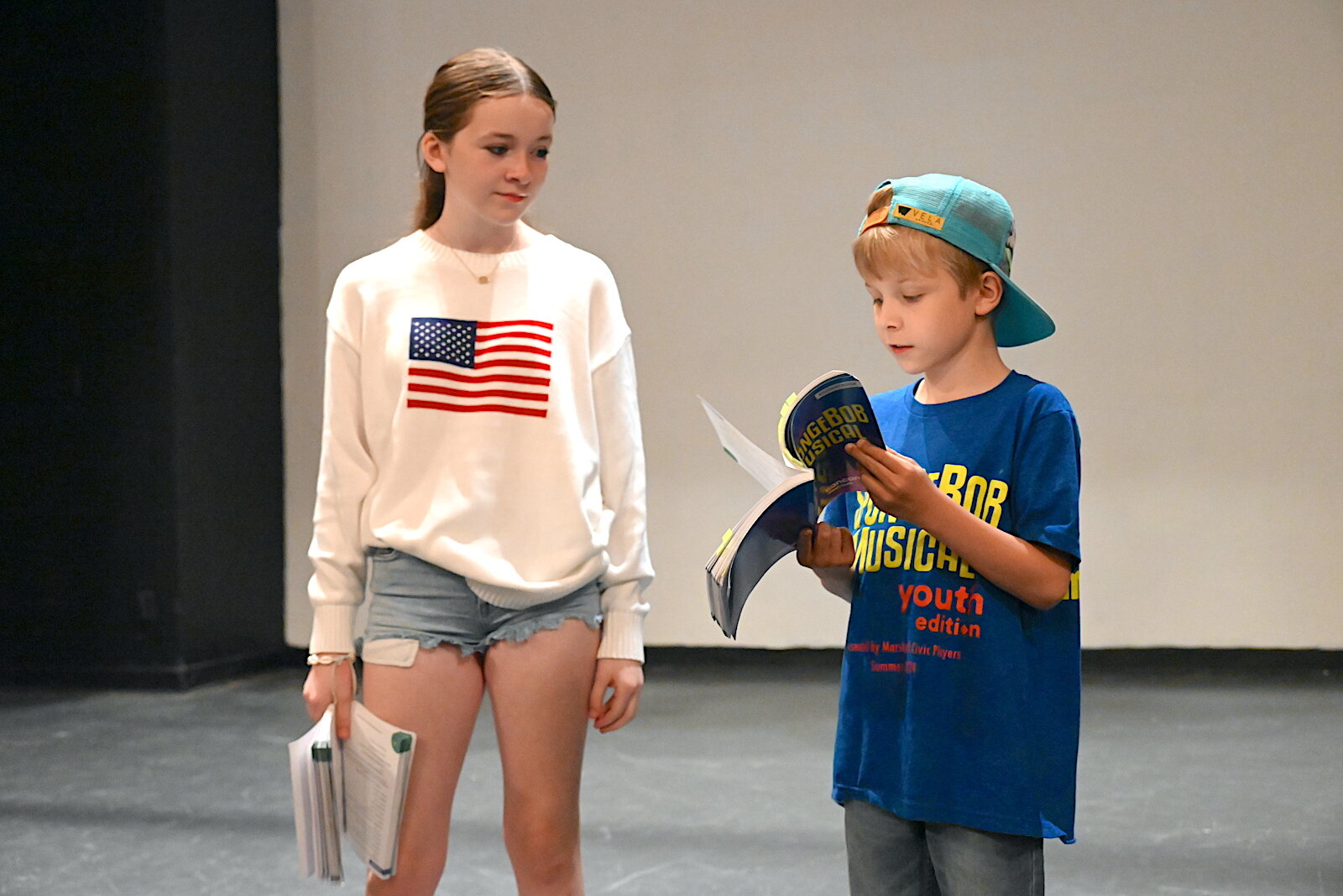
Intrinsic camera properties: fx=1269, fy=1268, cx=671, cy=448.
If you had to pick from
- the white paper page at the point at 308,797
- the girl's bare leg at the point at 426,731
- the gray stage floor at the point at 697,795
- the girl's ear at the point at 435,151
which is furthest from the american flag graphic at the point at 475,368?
the gray stage floor at the point at 697,795

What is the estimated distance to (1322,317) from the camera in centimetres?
427

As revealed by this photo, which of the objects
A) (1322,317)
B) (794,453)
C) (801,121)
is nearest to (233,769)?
(794,453)

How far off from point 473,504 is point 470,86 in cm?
47

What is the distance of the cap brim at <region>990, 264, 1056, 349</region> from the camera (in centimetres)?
130

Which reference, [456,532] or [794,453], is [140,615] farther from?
[794,453]

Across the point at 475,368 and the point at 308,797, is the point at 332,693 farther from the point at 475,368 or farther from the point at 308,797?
the point at 475,368

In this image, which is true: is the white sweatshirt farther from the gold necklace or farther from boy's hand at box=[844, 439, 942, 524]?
boy's hand at box=[844, 439, 942, 524]

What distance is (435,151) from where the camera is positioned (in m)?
1.47

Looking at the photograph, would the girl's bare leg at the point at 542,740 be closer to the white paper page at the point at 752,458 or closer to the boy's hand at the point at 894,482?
the white paper page at the point at 752,458

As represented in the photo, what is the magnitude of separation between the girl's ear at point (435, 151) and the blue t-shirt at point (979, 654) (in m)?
0.63

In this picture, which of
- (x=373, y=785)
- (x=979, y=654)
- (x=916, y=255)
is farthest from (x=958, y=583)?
(x=373, y=785)

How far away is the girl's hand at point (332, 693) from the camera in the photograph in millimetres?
1448

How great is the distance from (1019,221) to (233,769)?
3.07m

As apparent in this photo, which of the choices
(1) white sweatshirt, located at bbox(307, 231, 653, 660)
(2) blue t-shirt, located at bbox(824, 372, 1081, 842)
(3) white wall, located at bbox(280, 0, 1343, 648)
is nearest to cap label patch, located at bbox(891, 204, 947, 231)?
(2) blue t-shirt, located at bbox(824, 372, 1081, 842)
